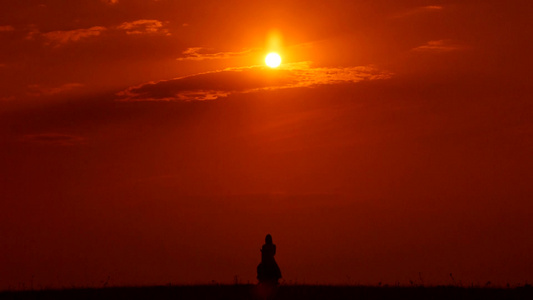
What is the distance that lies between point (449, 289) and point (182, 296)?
28.6 feet

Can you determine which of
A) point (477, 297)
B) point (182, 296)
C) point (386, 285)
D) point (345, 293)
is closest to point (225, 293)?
point (182, 296)

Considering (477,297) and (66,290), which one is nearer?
(477,297)

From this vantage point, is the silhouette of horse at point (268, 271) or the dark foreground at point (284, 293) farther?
the dark foreground at point (284, 293)

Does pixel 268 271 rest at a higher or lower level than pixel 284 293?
higher

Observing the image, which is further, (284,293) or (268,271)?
(284,293)

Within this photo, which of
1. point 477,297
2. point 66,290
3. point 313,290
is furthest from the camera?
point 66,290

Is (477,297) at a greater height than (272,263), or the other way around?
(272,263)

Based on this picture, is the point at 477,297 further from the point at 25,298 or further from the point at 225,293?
the point at 25,298

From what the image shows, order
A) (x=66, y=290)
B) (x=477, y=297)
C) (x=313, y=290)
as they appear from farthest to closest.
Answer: (x=66, y=290) < (x=313, y=290) < (x=477, y=297)

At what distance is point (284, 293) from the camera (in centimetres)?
3123

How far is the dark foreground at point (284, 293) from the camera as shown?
3019 centimetres

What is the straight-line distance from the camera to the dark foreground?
30.2 m

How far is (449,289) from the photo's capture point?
104 feet

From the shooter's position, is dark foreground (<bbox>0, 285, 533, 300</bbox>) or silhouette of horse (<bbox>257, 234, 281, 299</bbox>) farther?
dark foreground (<bbox>0, 285, 533, 300</bbox>)
